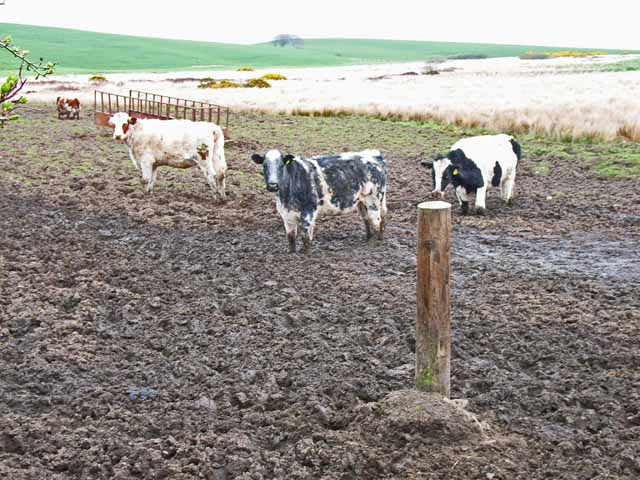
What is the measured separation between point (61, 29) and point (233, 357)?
481 feet

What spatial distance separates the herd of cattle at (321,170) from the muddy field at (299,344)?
1.47ft

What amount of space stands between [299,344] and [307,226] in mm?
2816

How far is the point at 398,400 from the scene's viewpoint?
16.4 ft

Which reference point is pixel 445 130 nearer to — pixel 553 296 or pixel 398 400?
pixel 553 296

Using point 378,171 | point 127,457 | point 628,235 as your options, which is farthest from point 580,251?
point 127,457

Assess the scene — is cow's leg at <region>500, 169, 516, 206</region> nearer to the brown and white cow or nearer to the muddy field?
the muddy field

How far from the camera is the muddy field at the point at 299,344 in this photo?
4633 mm

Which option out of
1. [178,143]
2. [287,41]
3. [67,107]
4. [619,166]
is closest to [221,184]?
[178,143]

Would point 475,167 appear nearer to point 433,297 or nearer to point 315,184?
point 315,184

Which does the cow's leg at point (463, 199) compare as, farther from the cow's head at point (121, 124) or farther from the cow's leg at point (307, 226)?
the cow's head at point (121, 124)

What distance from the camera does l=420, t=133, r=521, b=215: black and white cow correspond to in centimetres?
1138

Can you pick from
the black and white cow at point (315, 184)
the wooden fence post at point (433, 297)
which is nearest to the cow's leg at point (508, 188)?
the black and white cow at point (315, 184)

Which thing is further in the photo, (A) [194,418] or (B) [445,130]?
(B) [445,130]

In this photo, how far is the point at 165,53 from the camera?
121 m
